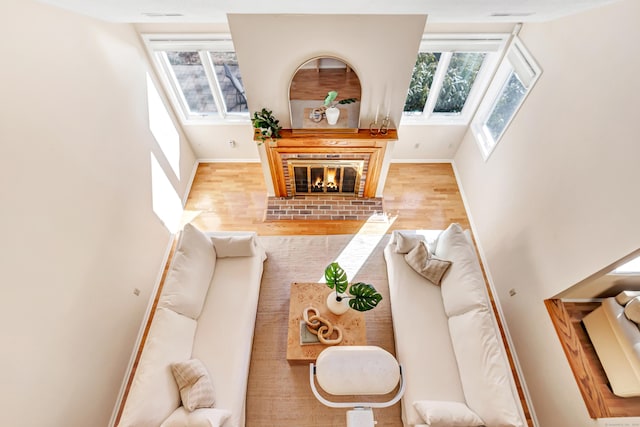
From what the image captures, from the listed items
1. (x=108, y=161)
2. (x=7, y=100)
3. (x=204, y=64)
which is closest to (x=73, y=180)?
(x=108, y=161)

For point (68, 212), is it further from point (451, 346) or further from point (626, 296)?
point (626, 296)

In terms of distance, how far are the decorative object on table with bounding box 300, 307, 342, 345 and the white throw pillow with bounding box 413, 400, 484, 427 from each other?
2.85 feet

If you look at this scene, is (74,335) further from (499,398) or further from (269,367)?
(499,398)

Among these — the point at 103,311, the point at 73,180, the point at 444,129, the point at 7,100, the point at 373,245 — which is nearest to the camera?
the point at 7,100

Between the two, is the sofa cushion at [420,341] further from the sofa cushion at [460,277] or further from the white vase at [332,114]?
the white vase at [332,114]

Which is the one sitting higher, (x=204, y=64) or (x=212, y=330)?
(x=204, y=64)

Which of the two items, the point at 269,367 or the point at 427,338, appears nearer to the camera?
the point at 427,338

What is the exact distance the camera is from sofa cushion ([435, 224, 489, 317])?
8.97ft

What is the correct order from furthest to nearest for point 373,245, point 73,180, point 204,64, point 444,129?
point 444,129 → point 373,245 → point 204,64 → point 73,180

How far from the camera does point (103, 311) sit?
9.02ft

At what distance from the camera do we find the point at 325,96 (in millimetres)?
3350

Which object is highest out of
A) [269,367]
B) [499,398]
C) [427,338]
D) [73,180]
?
[73,180]

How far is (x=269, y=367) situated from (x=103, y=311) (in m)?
1.60

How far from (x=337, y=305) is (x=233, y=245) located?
1.23 m
